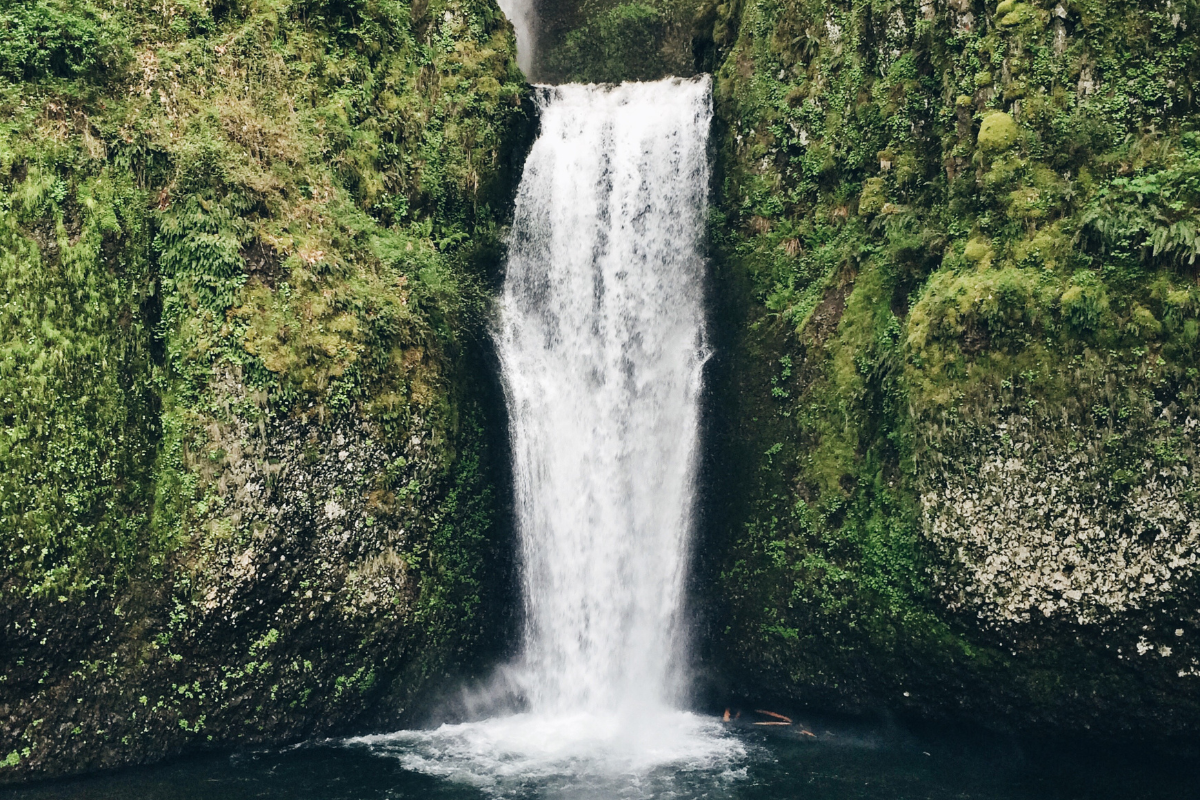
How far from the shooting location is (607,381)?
43.2 ft

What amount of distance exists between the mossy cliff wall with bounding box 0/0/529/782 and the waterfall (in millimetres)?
831

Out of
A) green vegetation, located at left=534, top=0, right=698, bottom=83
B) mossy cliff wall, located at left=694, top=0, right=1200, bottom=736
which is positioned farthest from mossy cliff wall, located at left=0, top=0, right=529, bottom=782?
green vegetation, located at left=534, top=0, right=698, bottom=83

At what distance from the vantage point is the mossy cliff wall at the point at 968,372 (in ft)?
30.7

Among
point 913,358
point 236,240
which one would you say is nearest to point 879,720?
point 913,358

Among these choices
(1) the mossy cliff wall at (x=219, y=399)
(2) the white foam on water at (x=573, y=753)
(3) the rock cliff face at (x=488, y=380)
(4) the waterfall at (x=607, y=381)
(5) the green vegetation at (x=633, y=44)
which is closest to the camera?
(3) the rock cliff face at (x=488, y=380)

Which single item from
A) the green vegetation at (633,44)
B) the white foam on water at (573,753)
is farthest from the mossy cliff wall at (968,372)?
the green vegetation at (633,44)

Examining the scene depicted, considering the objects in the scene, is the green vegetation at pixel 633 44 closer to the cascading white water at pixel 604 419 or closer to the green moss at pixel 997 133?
the cascading white water at pixel 604 419

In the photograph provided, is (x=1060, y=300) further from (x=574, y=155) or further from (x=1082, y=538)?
(x=574, y=155)

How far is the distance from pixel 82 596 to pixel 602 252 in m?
8.52

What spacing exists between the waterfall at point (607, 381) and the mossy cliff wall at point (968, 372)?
76 cm

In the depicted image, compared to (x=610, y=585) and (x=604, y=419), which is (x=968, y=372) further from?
(x=610, y=585)

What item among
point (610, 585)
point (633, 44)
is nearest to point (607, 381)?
point (610, 585)

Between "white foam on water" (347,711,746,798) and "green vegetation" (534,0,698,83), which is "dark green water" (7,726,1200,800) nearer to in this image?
"white foam on water" (347,711,746,798)

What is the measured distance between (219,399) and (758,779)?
→ 26.0 ft
